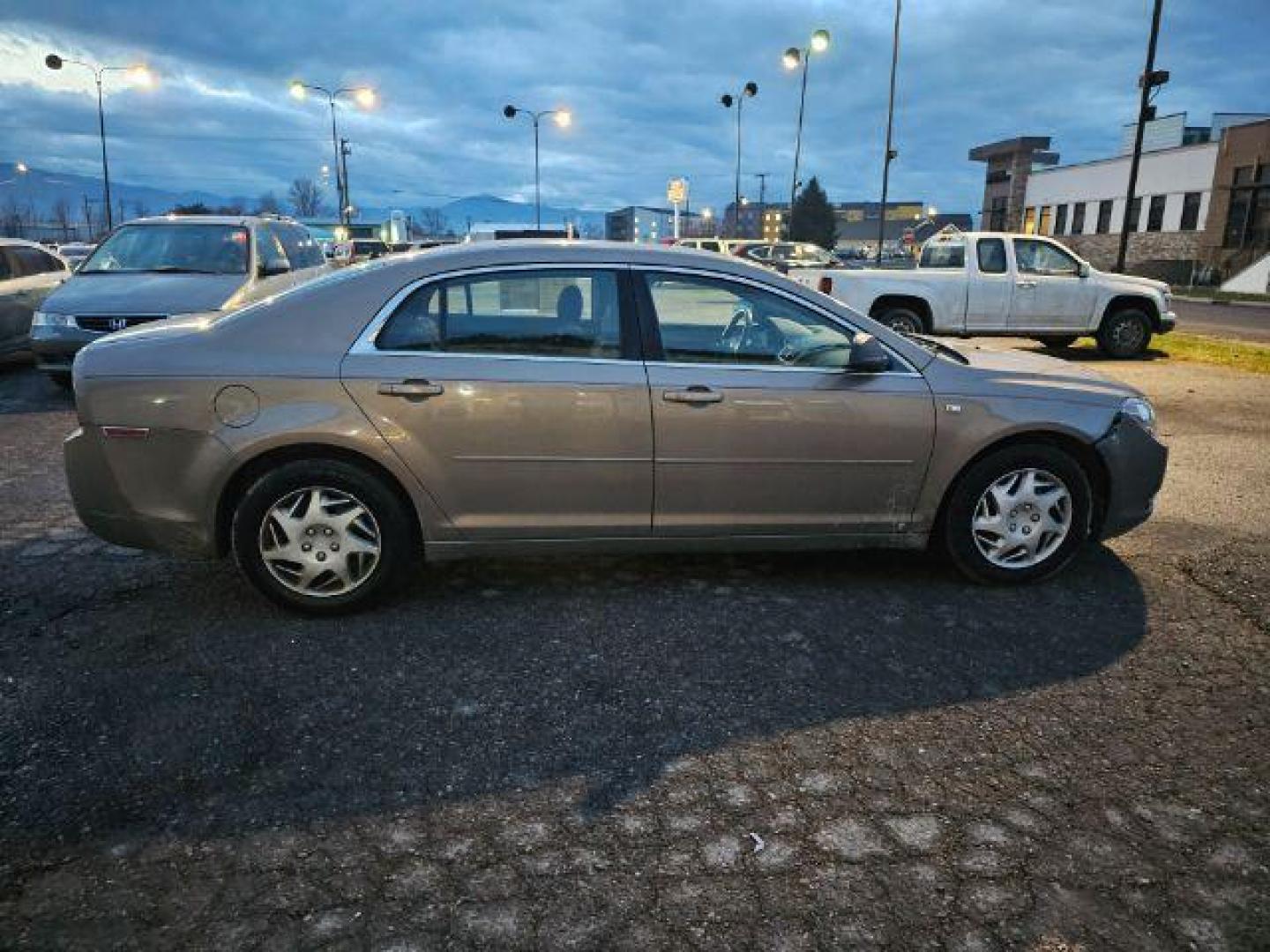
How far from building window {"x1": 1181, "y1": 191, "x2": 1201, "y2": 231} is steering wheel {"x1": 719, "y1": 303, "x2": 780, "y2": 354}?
53594mm

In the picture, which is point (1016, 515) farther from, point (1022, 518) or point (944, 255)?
point (944, 255)

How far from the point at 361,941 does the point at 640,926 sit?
2.24 ft

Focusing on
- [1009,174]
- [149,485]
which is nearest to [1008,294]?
[149,485]

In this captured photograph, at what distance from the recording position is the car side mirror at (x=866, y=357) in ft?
13.4

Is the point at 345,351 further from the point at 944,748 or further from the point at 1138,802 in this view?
the point at 1138,802

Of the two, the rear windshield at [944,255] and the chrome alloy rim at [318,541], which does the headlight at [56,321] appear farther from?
the rear windshield at [944,255]

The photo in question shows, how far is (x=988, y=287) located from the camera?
13.2 metres

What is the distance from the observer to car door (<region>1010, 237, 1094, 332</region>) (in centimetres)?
1336

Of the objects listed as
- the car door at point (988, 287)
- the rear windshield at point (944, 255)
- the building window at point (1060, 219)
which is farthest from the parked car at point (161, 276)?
the building window at point (1060, 219)

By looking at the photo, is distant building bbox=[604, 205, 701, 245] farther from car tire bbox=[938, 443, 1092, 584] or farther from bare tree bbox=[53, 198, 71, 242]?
car tire bbox=[938, 443, 1092, 584]

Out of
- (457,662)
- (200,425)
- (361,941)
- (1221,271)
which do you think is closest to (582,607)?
(457,662)

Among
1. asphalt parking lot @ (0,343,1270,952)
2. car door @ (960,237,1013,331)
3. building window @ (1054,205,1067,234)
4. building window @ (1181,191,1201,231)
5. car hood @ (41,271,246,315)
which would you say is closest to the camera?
asphalt parking lot @ (0,343,1270,952)

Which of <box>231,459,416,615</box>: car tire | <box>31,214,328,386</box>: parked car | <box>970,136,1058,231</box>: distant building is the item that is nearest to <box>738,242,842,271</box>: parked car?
<box>31,214,328,386</box>: parked car

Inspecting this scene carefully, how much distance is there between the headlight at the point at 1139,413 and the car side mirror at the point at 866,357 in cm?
132
